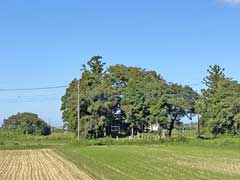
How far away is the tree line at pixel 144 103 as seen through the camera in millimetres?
91062

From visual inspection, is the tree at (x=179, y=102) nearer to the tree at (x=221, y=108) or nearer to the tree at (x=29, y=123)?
the tree at (x=221, y=108)

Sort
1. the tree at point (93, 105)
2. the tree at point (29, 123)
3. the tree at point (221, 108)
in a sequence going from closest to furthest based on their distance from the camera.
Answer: the tree at point (221, 108)
the tree at point (93, 105)
the tree at point (29, 123)

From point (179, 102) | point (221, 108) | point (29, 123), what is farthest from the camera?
point (29, 123)

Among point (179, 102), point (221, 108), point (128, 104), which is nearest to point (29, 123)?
point (128, 104)

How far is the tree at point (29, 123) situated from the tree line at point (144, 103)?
3219 centimetres

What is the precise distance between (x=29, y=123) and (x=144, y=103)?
212 feet

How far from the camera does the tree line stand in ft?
299

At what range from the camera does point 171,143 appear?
8162 cm

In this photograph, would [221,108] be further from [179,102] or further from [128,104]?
[128,104]

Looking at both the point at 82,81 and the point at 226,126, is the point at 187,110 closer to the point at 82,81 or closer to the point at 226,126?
the point at 226,126

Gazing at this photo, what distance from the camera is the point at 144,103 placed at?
97.9m

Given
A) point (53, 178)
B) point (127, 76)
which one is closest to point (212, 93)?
point (127, 76)

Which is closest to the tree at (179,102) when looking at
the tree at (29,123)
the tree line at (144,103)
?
the tree line at (144,103)

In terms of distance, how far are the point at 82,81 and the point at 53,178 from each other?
76669 mm
